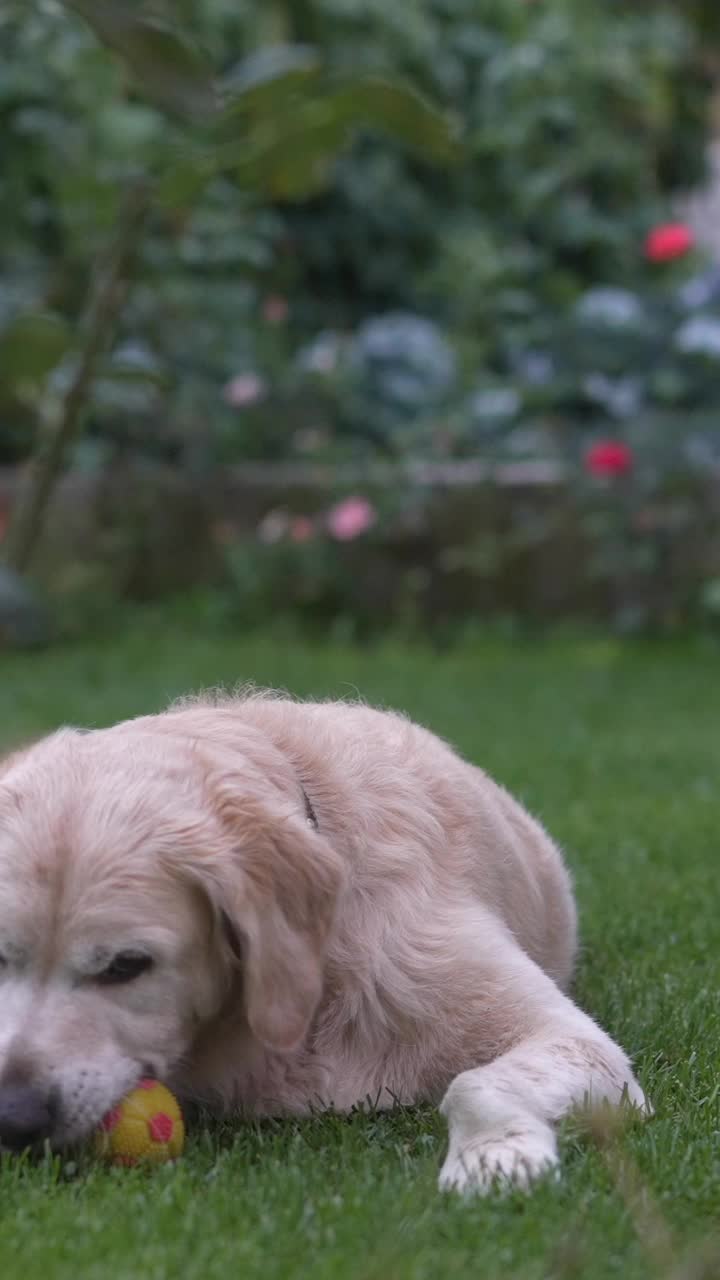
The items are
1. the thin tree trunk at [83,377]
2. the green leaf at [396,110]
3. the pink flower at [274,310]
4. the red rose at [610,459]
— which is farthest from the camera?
the pink flower at [274,310]

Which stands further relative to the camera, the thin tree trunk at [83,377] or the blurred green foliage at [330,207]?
the blurred green foliage at [330,207]

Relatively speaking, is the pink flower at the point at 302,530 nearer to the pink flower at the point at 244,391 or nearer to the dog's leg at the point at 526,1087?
the pink flower at the point at 244,391

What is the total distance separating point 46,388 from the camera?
27.1 ft

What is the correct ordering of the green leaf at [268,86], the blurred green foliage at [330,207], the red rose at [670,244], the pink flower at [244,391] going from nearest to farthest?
the green leaf at [268,86] → the blurred green foliage at [330,207] → the pink flower at [244,391] → the red rose at [670,244]

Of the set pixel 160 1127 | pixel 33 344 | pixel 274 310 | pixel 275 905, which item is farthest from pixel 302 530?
pixel 160 1127

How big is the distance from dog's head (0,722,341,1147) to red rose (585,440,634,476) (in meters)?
5.64

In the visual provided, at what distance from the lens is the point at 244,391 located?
928 cm

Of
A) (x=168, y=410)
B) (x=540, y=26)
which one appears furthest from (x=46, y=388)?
(x=540, y=26)

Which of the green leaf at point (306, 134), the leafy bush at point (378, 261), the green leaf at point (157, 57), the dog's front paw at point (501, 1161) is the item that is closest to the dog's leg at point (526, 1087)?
the dog's front paw at point (501, 1161)

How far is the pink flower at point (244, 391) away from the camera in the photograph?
9.28m

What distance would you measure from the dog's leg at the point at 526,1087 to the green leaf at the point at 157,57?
3.58 metres

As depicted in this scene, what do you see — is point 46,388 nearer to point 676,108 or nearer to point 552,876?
point 552,876

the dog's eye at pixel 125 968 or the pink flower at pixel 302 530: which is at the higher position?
the pink flower at pixel 302 530

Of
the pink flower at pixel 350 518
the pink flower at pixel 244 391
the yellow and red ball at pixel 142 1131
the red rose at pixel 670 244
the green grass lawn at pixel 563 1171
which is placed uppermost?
the red rose at pixel 670 244
